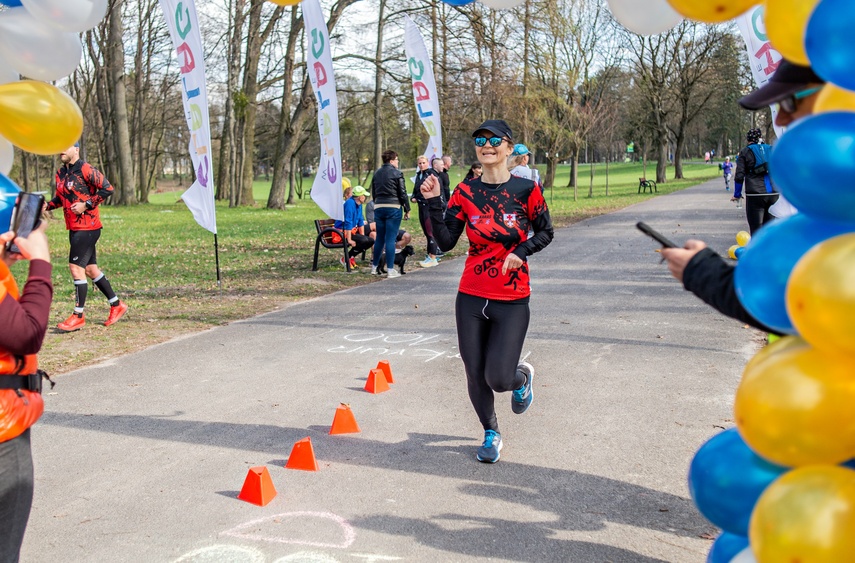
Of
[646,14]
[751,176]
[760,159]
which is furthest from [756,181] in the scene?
[646,14]

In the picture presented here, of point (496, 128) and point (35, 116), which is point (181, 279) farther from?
point (35, 116)

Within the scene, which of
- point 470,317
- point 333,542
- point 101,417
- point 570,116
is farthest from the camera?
point 570,116

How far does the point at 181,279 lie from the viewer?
13.4 meters

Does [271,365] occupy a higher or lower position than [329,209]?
lower

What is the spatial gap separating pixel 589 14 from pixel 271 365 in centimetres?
4403

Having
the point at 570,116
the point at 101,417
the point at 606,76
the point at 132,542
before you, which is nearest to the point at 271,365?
the point at 101,417

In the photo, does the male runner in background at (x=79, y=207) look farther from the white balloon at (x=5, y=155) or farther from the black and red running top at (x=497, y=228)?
the white balloon at (x=5, y=155)

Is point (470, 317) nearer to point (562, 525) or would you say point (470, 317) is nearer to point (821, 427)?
point (562, 525)

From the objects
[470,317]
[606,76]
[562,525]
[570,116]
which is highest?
[606,76]

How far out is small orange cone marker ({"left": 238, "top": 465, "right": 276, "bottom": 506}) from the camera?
14.2 feet

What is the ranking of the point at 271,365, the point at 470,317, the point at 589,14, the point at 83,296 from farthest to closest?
the point at 589,14 < the point at 83,296 < the point at 271,365 < the point at 470,317

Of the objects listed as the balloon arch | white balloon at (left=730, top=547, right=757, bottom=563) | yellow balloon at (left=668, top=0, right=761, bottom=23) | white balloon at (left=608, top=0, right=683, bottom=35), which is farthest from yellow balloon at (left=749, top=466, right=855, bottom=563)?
white balloon at (left=608, top=0, right=683, bottom=35)

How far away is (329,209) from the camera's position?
41.7 feet

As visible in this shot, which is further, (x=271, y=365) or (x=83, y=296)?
→ (x=83, y=296)
